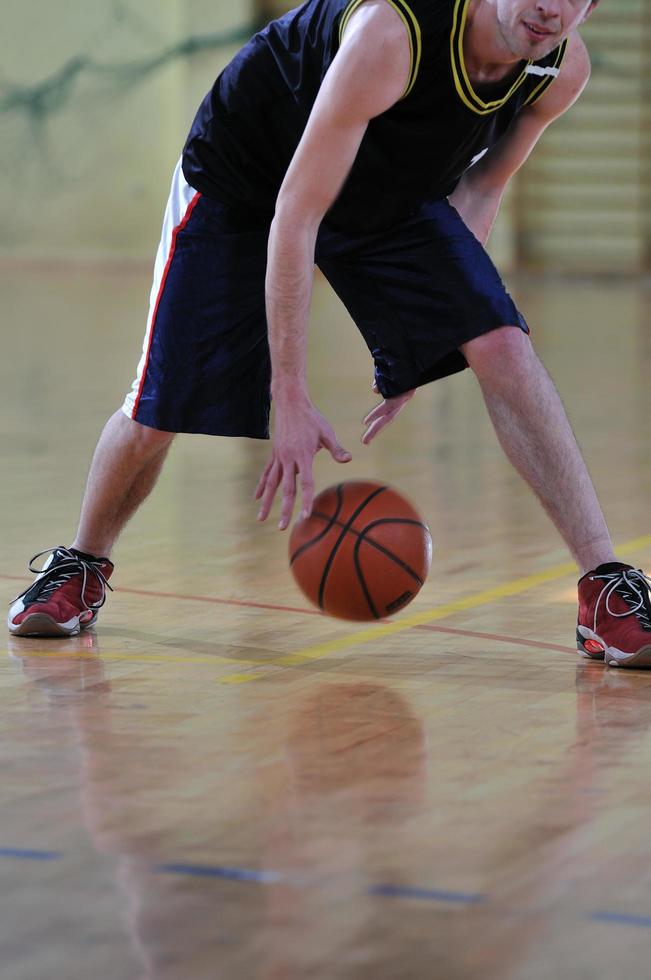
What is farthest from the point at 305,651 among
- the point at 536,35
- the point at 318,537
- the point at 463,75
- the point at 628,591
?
the point at 536,35

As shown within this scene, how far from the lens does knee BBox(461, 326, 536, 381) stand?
3264mm

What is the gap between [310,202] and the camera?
3039 mm

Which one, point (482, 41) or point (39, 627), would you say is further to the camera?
point (39, 627)

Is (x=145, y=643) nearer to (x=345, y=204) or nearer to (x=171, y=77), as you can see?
(x=345, y=204)

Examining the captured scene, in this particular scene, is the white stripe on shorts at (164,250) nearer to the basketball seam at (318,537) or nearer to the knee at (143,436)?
the knee at (143,436)

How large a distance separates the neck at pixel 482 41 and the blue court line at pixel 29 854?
1715 millimetres

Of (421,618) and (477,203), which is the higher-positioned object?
(477,203)

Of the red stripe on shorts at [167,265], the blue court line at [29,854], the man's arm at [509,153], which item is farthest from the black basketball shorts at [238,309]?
the blue court line at [29,854]

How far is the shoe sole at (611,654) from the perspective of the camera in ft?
10.4

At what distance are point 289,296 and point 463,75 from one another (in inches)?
20.6

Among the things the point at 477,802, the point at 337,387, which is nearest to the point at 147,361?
the point at 477,802

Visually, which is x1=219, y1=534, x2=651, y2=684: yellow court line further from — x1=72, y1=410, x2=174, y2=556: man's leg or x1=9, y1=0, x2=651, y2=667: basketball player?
x1=72, y1=410, x2=174, y2=556: man's leg

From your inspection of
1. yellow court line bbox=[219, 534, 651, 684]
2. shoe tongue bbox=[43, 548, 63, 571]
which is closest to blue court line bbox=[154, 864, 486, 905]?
yellow court line bbox=[219, 534, 651, 684]

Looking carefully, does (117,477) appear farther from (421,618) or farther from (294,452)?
(421,618)
